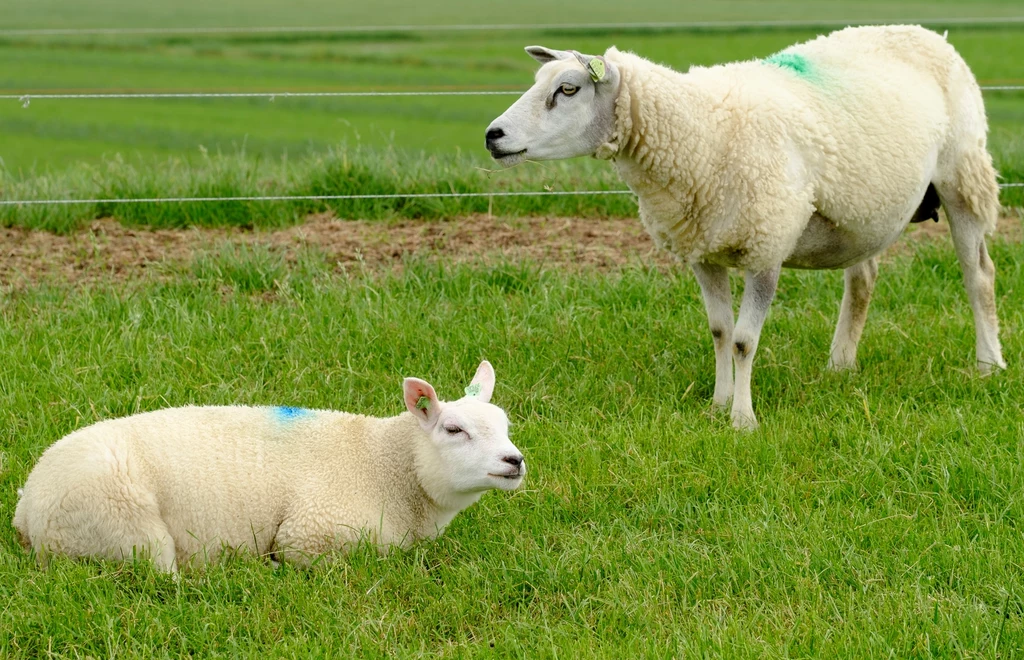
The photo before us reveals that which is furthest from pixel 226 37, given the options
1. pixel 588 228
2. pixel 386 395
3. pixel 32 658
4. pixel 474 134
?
pixel 32 658

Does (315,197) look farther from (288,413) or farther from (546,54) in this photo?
(288,413)

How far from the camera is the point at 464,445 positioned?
441 cm

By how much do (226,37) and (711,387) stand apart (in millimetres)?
20697

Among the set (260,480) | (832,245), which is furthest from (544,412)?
(260,480)

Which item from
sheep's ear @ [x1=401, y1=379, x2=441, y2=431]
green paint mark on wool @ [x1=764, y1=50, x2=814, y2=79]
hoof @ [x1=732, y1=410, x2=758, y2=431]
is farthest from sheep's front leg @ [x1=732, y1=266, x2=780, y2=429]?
sheep's ear @ [x1=401, y1=379, x2=441, y2=431]

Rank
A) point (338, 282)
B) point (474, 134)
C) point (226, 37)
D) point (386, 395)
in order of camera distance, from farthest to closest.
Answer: point (226, 37) → point (474, 134) → point (338, 282) → point (386, 395)

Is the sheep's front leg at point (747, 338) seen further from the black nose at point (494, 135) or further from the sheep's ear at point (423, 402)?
the sheep's ear at point (423, 402)

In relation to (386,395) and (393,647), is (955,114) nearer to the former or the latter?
(386,395)

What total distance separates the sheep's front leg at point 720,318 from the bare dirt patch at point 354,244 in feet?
5.30

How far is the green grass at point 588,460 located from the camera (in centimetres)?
399

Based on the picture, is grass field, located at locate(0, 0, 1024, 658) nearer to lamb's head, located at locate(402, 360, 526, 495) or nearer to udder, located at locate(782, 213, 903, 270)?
lamb's head, located at locate(402, 360, 526, 495)

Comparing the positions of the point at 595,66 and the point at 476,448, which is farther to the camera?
the point at 595,66

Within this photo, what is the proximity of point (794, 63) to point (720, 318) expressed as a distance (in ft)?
4.08

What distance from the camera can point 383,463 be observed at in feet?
15.1
